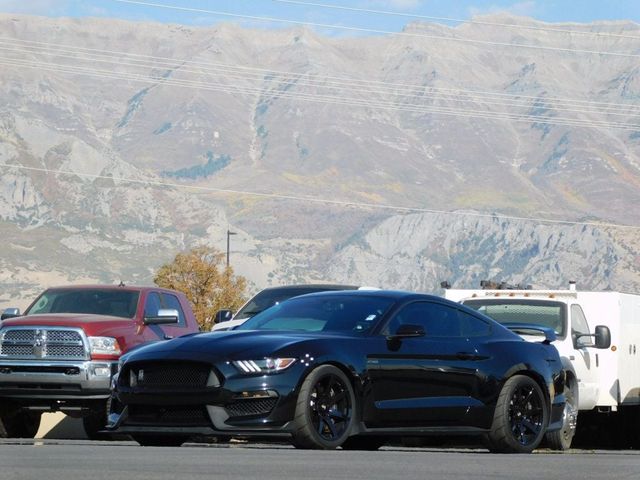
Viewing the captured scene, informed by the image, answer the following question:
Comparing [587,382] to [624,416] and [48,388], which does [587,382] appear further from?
[48,388]

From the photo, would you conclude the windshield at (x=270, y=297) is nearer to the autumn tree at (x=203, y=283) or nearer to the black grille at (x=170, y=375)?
the black grille at (x=170, y=375)

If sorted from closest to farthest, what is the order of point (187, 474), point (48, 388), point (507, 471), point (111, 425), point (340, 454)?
point (187, 474) < point (507, 471) < point (340, 454) < point (111, 425) < point (48, 388)

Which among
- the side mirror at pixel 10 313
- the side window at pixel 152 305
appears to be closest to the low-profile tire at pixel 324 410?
the side window at pixel 152 305

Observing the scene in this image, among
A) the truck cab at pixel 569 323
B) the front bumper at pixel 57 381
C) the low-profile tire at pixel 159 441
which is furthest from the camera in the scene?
the truck cab at pixel 569 323

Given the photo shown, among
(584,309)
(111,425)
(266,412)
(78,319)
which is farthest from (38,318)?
(584,309)

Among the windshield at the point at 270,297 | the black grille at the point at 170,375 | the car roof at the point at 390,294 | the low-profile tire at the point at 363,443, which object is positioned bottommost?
the low-profile tire at the point at 363,443

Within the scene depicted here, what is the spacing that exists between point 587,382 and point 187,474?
1161 centimetres

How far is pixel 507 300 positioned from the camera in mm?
20312

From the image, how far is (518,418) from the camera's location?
13.7m

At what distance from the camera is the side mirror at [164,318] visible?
1791cm

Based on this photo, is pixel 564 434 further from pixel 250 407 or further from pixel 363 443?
pixel 250 407

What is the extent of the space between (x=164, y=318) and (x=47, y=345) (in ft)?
4.96

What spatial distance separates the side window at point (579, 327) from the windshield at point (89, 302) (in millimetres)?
5662

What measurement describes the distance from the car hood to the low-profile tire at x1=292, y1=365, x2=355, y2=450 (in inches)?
10.4
